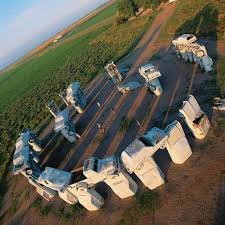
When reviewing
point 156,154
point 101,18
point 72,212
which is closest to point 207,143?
point 156,154

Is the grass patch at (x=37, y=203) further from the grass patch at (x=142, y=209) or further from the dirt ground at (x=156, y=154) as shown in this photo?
the grass patch at (x=142, y=209)

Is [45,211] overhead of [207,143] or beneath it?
overhead

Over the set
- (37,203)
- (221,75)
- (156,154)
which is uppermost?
(37,203)

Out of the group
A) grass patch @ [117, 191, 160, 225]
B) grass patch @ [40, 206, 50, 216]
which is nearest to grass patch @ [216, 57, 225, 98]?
grass patch @ [117, 191, 160, 225]

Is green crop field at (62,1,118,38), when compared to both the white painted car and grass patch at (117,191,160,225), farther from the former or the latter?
grass patch at (117,191,160,225)

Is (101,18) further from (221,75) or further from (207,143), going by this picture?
(207,143)

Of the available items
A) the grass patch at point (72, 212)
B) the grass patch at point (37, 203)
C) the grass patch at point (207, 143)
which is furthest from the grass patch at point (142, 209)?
the grass patch at point (37, 203)

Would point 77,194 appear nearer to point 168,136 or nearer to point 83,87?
point 168,136
